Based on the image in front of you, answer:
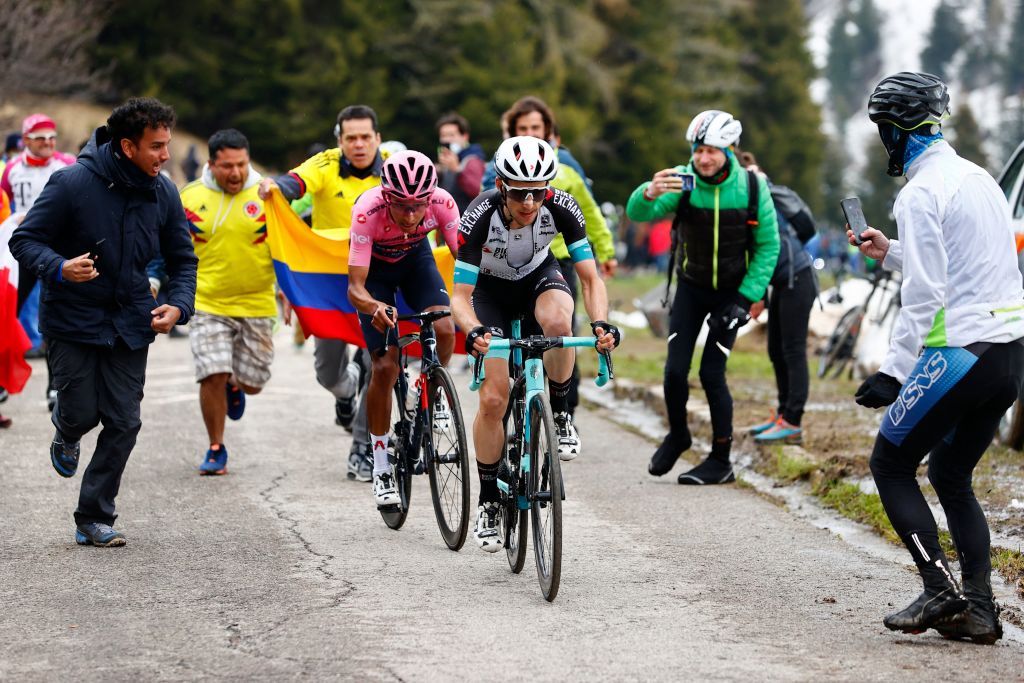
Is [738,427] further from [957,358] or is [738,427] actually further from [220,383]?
[957,358]

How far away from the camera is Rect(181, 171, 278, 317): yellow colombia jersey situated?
10.0 metres

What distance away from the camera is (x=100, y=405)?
7.63 meters

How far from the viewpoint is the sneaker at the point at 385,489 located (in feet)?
26.4

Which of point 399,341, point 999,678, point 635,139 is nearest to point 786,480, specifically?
point 399,341

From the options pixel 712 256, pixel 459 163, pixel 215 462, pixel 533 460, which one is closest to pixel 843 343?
pixel 459 163

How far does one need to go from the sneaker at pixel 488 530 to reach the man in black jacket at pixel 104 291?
174cm

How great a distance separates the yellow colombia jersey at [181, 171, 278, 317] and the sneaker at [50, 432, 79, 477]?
2.48 metres

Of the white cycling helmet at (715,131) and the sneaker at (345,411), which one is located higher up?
the white cycling helmet at (715,131)

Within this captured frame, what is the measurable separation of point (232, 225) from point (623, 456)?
10.2ft

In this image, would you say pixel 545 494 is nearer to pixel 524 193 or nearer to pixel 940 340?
pixel 524 193

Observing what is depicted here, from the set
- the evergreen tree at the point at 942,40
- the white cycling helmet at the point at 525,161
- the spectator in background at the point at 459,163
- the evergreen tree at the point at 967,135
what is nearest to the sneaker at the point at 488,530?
the white cycling helmet at the point at 525,161

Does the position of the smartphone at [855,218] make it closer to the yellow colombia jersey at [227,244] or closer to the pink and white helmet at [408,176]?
the pink and white helmet at [408,176]

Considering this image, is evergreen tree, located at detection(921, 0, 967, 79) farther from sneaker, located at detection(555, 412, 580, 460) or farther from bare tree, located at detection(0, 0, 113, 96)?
sneaker, located at detection(555, 412, 580, 460)

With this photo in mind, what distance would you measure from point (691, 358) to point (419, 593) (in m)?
3.52
